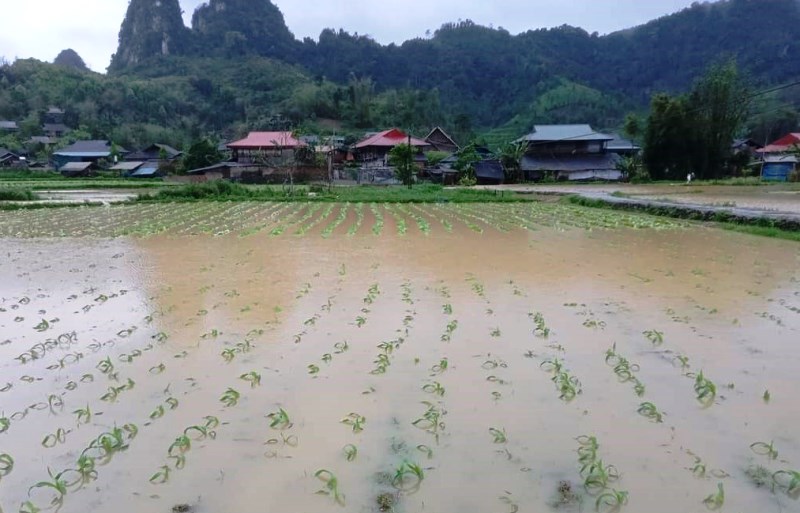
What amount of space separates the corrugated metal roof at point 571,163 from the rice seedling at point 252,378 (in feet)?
132

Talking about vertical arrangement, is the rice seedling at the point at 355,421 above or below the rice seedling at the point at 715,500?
above

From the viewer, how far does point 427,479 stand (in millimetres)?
2680

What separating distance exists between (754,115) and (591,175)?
25.0 m

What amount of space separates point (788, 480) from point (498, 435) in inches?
58.2

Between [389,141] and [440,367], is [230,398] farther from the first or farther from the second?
[389,141]

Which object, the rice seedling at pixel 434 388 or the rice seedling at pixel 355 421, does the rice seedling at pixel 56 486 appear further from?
the rice seedling at pixel 434 388

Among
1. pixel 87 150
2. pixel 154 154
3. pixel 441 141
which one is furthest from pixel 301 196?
pixel 87 150

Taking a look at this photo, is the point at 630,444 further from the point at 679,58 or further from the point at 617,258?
the point at 679,58

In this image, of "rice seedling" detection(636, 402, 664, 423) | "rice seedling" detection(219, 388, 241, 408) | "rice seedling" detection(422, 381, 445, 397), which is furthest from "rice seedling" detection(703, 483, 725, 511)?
"rice seedling" detection(219, 388, 241, 408)

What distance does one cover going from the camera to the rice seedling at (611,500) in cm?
247

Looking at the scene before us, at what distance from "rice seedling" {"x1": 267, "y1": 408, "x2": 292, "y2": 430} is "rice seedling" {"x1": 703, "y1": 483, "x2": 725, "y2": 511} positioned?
7.61 feet

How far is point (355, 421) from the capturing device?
3297mm

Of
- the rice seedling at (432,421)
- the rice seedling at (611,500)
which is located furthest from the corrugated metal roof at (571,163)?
the rice seedling at (611,500)

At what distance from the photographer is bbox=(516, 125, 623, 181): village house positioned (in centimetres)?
4166
